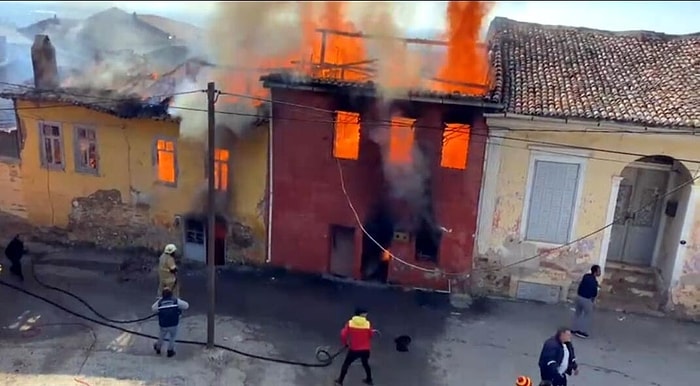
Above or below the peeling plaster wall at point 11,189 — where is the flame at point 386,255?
below

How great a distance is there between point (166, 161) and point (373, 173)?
211 inches

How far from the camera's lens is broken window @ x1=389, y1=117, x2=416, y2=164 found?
15.3 meters

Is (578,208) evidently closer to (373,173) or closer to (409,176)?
(409,176)

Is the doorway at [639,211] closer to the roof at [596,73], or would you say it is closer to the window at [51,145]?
the roof at [596,73]

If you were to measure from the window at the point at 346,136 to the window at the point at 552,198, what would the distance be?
407 cm

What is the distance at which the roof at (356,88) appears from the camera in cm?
1460

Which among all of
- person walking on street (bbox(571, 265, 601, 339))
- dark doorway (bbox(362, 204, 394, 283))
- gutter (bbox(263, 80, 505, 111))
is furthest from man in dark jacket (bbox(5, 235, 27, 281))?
person walking on street (bbox(571, 265, 601, 339))

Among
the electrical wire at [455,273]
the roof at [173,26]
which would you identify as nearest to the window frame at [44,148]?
the electrical wire at [455,273]

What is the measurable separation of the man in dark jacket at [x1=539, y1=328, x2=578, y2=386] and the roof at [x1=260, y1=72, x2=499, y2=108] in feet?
18.2

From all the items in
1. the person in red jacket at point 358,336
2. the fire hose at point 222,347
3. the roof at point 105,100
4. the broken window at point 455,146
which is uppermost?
the roof at point 105,100

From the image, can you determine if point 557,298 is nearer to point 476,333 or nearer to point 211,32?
point 476,333

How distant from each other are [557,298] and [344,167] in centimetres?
602

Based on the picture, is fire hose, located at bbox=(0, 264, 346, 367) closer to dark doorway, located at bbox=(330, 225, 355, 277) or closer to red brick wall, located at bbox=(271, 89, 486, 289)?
dark doorway, located at bbox=(330, 225, 355, 277)

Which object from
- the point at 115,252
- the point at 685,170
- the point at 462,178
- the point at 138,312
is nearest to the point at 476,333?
the point at 462,178
